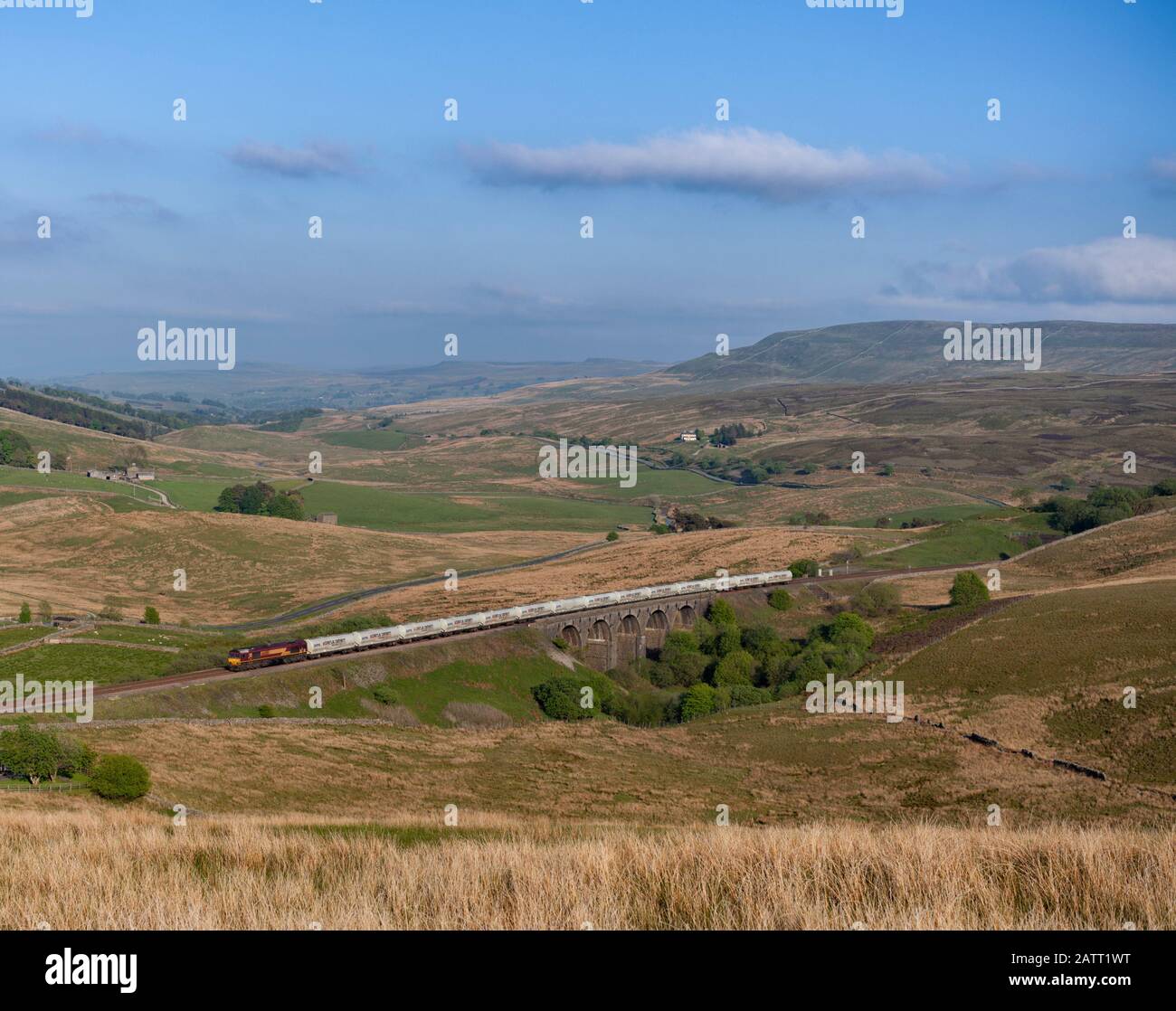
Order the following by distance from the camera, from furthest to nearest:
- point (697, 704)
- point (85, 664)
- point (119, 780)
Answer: point (697, 704) → point (85, 664) → point (119, 780)

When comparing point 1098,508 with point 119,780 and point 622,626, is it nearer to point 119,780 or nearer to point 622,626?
point 622,626

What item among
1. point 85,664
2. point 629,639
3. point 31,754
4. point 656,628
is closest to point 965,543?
point 656,628

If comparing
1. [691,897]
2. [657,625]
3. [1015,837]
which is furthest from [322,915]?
[657,625]


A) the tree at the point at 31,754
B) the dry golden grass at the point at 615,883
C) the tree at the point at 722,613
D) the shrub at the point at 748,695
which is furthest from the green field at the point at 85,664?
the dry golden grass at the point at 615,883

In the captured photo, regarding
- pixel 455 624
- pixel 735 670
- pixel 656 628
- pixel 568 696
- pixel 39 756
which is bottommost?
pixel 568 696

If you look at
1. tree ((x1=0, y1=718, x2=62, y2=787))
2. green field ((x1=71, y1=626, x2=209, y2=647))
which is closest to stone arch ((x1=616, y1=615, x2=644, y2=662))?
green field ((x1=71, y1=626, x2=209, y2=647))
